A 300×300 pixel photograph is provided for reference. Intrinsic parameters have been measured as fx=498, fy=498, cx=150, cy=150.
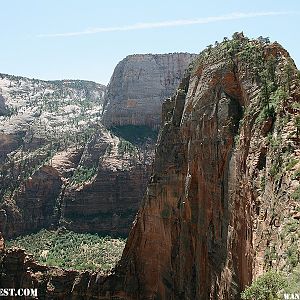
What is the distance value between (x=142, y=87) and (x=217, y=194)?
3578 inches

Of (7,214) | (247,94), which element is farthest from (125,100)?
(247,94)

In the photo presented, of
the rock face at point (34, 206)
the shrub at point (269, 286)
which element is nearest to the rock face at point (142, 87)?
the rock face at point (34, 206)

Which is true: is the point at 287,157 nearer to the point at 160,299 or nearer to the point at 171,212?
the point at 171,212

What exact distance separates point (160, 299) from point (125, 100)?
77542 millimetres

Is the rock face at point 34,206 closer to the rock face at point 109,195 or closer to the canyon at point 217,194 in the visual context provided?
the rock face at point 109,195

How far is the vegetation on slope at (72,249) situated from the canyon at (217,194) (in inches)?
335

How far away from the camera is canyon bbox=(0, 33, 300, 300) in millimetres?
22109

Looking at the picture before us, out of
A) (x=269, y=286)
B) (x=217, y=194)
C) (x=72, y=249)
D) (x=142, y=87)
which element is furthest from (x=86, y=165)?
(x=269, y=286)

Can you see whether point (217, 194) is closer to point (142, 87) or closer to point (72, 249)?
point (72, 249)

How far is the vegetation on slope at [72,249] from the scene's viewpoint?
217 ft

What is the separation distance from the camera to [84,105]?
568 feet

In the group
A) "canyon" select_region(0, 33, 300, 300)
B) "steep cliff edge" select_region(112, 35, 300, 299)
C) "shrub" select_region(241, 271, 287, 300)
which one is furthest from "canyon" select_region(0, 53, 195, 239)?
"shrub" select_region(241, 271, 287, 300)

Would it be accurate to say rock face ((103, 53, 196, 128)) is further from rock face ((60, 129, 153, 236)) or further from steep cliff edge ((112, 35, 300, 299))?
steep cliff edge ((112, 35, 300, 299))

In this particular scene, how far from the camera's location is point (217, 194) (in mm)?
31281
